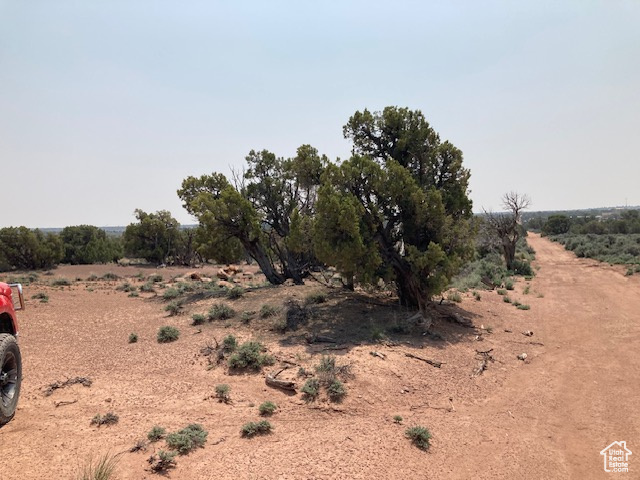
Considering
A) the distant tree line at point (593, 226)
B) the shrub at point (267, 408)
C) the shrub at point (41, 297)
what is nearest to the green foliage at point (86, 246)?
the shrub at point (41, 297)

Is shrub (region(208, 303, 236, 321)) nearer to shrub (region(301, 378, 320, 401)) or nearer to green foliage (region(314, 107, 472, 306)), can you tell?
green foliage (region(314, 107, 472, 306))

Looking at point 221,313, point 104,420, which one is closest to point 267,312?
point 221,313

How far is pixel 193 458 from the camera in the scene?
553 centimetres

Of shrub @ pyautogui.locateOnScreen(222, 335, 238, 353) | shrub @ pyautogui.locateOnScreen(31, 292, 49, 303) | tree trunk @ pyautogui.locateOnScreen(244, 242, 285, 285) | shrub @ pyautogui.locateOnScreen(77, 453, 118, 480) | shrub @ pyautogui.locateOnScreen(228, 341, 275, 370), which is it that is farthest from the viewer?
tree trunk @ pyautogui.locateOnScreen(244, 242, 285, 285)

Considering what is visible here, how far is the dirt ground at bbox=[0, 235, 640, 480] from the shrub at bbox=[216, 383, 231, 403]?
0.15m

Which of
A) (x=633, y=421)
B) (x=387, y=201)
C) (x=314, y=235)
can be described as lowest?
(x=633, y=421)

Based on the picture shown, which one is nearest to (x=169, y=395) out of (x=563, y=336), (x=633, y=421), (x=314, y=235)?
(x=314, y=235)

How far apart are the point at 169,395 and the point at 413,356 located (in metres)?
5.70

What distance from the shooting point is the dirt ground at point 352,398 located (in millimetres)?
5617

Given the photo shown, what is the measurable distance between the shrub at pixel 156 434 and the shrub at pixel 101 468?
22.8 inches

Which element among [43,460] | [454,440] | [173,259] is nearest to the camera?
[43,460]

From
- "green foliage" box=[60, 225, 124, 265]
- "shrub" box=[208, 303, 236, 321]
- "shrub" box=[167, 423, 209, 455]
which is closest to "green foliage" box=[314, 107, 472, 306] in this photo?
"shrub" box=[208, 303, 236, 321]

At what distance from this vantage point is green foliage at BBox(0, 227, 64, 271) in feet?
118

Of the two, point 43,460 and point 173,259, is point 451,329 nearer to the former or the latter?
point 43,460
